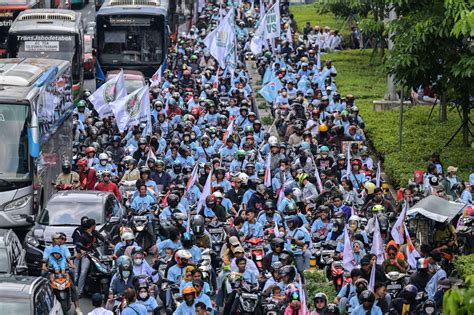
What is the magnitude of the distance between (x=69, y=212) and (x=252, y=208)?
2.75 meters

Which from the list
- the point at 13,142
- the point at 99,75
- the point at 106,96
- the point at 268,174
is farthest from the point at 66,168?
the point at 99,75

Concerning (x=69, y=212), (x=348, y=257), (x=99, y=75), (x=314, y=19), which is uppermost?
(x=348, y=257)

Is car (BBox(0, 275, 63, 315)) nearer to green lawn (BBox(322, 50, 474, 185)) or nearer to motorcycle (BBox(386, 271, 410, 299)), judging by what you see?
motorcycle (BBox(386, 271, 410, 299))

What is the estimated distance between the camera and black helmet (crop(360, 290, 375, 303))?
51.4ft

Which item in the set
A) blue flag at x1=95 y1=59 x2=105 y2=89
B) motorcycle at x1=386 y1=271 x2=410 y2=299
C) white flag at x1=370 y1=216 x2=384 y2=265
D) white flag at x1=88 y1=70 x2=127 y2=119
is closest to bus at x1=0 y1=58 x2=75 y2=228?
white flag at x1=88 y1=70 x2=127 y2=119

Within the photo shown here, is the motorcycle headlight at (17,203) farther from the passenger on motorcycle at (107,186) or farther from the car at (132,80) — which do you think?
the car at (132,80)

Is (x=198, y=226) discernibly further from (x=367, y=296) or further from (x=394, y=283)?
(x=367, y=296)

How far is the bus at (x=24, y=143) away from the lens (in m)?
22.5

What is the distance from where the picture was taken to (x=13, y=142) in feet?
73.7

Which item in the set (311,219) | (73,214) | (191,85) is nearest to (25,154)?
(73,214)

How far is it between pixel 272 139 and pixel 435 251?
8300 mm

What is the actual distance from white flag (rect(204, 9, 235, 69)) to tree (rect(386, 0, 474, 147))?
29.3 ft

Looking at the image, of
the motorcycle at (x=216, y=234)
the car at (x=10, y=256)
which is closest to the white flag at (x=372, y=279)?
the motorcycle at (x=216, y=234)

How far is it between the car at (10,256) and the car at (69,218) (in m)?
1.24
